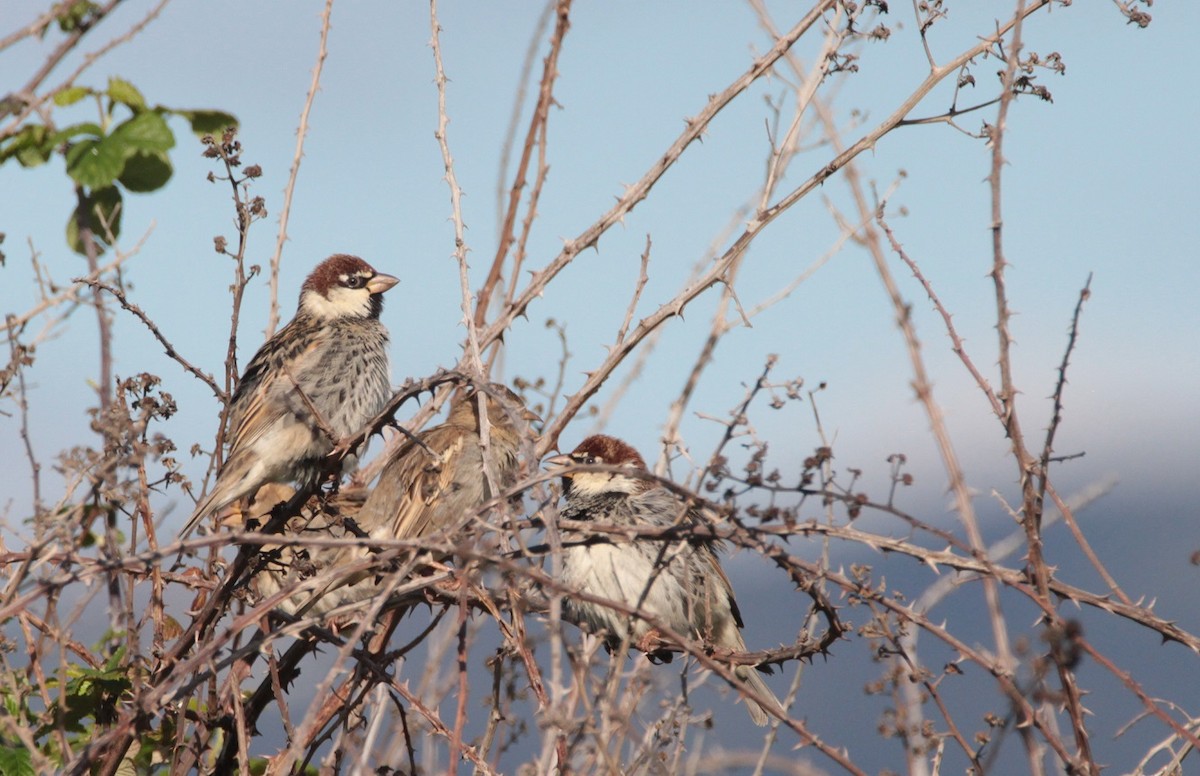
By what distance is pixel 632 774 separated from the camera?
140 inches

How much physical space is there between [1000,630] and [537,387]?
2.45 m

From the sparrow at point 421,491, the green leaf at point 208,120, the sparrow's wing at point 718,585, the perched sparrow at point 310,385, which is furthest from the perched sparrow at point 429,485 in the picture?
the green leaf at point 208,120

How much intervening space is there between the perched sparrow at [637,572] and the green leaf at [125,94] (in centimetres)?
254

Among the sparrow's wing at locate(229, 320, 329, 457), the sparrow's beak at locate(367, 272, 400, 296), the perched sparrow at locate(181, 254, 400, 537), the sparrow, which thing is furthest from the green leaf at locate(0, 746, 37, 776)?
the sparrow's beak at locate(367, 272, 400, 296)

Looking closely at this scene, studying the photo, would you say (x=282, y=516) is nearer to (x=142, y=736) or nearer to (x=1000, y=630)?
(x=142, y=736)

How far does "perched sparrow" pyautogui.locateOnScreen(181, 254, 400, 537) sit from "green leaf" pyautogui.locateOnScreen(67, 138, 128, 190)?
1732mm

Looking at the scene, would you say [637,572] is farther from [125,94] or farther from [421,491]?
[125,94]

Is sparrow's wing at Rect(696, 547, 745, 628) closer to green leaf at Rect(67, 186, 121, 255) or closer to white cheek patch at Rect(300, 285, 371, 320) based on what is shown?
white cheek patch at Rect(300, 285, 371, 320)

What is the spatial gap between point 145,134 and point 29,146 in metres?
0.31

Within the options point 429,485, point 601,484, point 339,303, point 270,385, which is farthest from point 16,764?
point 339,303

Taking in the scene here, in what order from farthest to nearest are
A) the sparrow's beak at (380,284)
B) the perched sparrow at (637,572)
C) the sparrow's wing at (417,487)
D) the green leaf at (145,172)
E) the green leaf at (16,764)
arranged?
the sparrow's beak at (380,284) → the sparrow's wing at (417,487) → the perched sparrow at (637,572) → the green leaf at (16,764) → the green leaf at (145,172)

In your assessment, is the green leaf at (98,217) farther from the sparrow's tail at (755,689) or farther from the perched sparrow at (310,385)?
the sparrow's tail at (755,689)

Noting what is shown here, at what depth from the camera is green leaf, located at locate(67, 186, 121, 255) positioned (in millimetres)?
2753

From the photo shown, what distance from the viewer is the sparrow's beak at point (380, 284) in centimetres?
593
